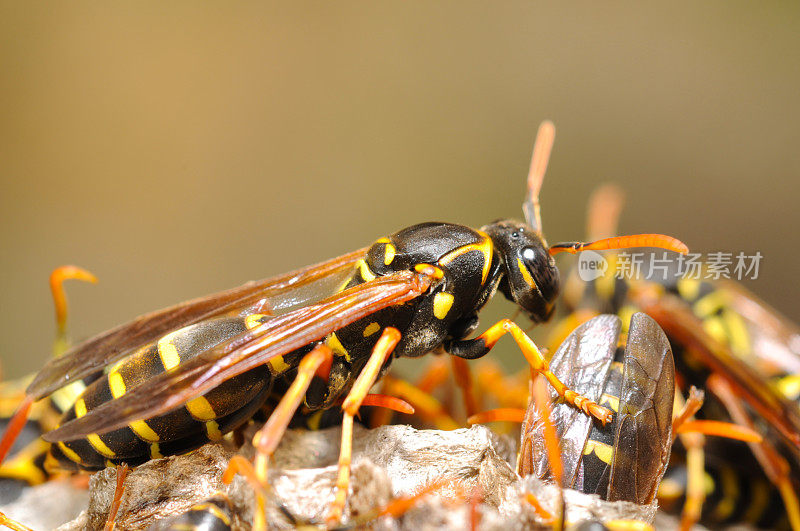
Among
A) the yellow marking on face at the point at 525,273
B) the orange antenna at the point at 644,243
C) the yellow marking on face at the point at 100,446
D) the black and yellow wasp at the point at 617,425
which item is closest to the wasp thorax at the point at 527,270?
the yellow marking on face at the point at 525,273

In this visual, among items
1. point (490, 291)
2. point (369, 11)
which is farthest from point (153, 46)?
point (490, 291)

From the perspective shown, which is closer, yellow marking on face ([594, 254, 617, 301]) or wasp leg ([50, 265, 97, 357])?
wasp leg ([50, 265, 97, 357])

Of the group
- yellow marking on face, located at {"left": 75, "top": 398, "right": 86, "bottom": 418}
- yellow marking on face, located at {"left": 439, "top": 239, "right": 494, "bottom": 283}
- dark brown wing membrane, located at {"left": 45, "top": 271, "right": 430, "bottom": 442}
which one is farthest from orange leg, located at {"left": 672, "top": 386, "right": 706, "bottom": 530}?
yellow marking on face, located at {"left": 75, "top": 398, "right": 86, "bottom": 418}

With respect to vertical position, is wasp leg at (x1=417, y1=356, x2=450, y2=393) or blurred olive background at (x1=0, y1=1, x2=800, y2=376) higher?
blurred olive background at (x1=0, y1=1, x2=800, y2=376)

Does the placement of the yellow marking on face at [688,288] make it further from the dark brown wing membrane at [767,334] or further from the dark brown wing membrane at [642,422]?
the dark brown wing membrane at [642,422]

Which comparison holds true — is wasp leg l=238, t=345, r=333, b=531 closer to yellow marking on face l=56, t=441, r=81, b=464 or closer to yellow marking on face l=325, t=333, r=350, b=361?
yellow marking on face l=325, t=333, r=350, b=361

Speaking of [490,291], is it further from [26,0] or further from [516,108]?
[26,0]
